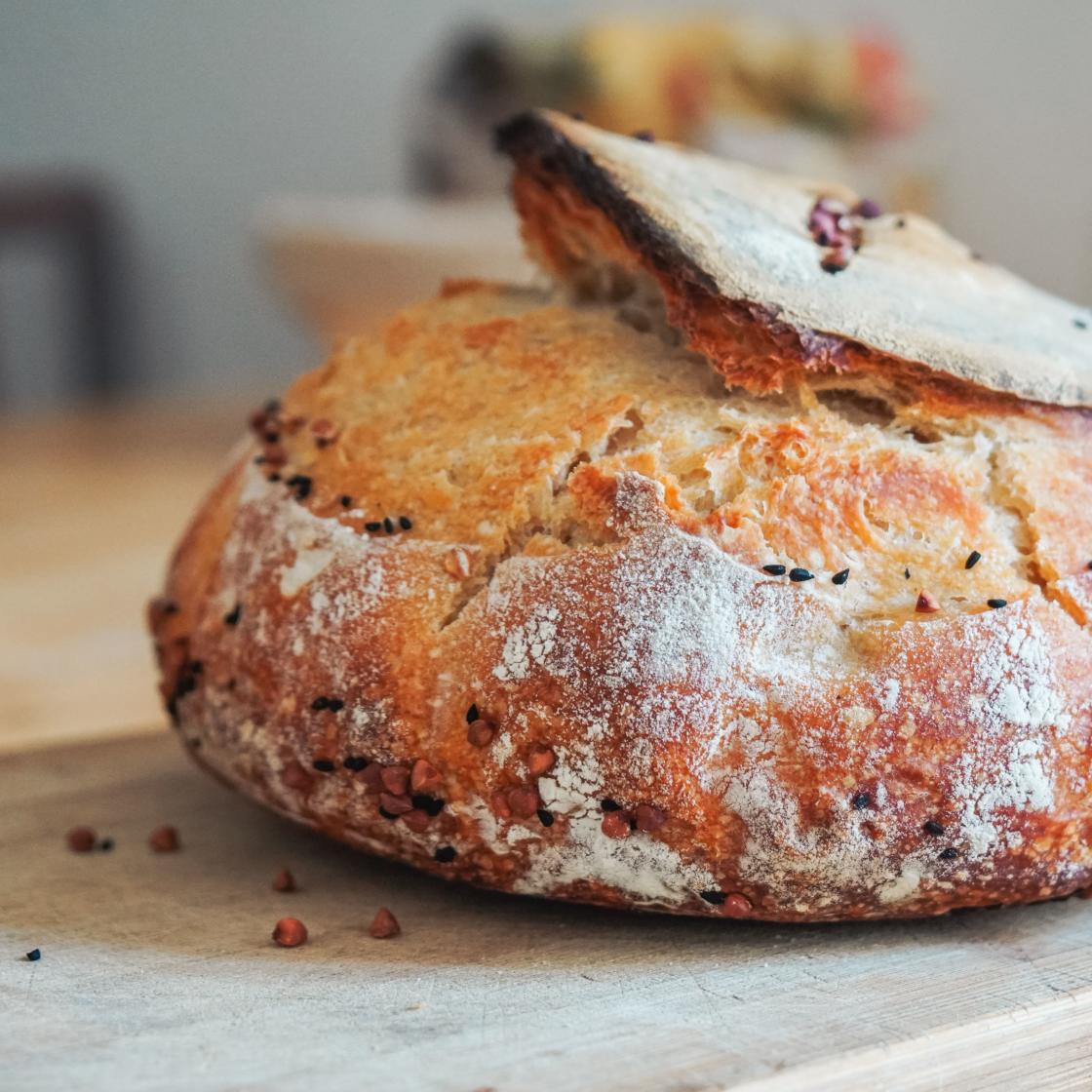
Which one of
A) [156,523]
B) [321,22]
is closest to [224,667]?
[156,523]

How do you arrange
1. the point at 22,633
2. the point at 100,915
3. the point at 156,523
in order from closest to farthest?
the point at 100,915
the point at 22,633
the point at 156,523

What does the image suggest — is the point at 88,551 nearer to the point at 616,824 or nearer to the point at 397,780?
the point at 397,780

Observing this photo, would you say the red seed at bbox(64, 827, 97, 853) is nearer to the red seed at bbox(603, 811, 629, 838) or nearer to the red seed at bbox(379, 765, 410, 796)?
the red seed at bbox(379, 765, 410, 796)

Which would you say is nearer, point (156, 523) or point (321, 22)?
point (156, 523)

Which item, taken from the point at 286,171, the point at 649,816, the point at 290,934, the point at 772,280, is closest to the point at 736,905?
the point at 649,816

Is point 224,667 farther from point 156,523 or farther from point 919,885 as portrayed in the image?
point 156,523

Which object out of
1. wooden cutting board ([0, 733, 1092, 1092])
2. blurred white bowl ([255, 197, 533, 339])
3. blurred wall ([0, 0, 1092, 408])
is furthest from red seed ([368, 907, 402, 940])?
blurred wall ([0, 0, 1092, 408])

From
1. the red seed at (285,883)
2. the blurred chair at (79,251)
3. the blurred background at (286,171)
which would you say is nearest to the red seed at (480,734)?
the red seed at (285,883)
